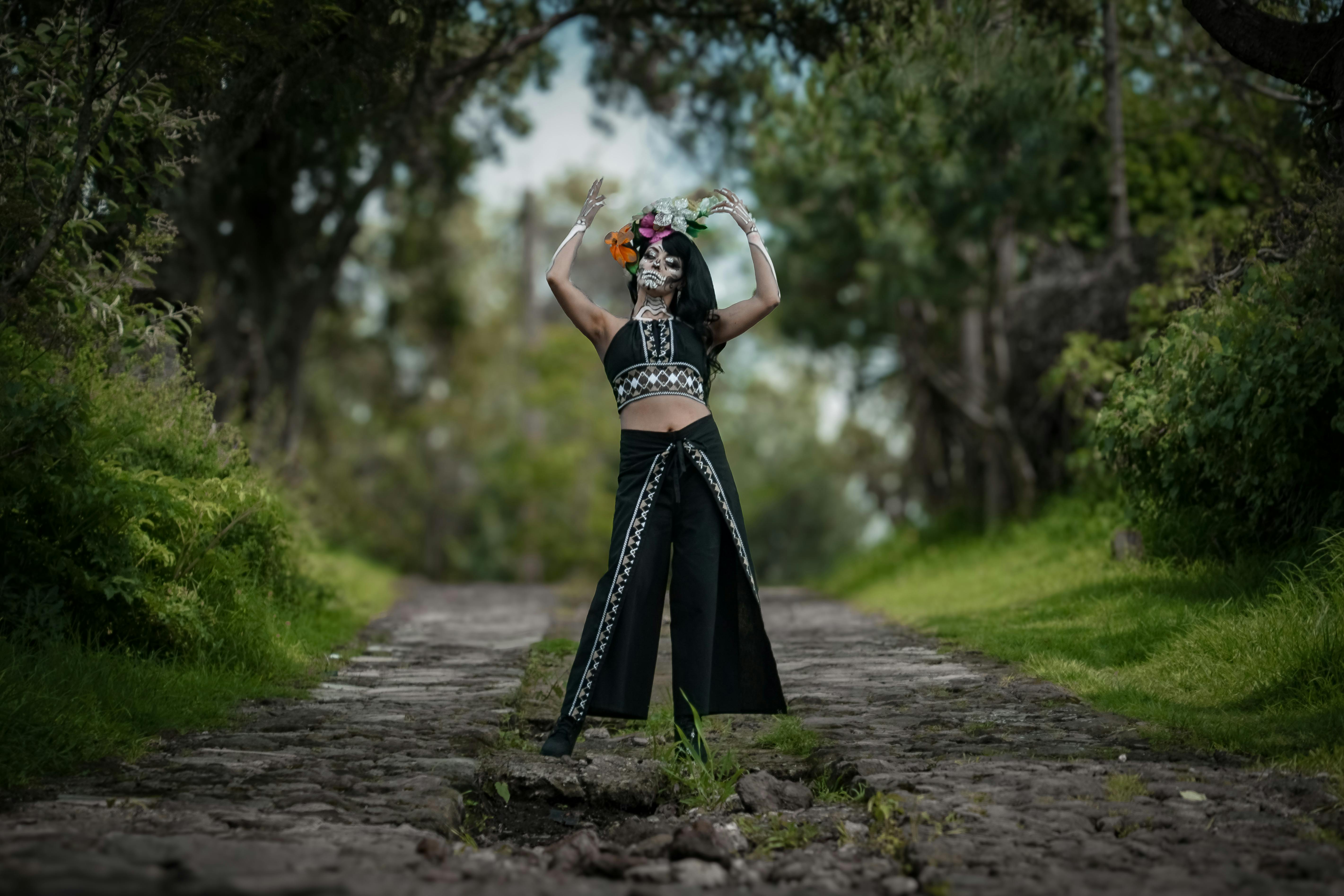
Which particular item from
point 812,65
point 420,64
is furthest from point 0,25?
point 812,65

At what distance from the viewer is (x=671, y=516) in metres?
5.16

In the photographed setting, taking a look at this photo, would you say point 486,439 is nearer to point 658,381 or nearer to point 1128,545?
point 1128,545

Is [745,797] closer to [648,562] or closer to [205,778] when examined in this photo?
[648,562]

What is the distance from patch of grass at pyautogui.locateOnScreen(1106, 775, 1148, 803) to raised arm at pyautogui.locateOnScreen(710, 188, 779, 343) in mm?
2199

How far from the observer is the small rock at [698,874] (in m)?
3.58

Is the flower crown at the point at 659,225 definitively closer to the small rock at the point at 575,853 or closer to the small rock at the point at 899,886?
the small rock at the point at 575,853

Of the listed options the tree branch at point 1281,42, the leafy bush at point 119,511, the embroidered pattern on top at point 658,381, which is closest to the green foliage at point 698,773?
the embroidered pattern on top at point 658,381

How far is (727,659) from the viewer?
5.22m

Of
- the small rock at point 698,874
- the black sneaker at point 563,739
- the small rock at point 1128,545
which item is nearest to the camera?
the small rock at point 698,874

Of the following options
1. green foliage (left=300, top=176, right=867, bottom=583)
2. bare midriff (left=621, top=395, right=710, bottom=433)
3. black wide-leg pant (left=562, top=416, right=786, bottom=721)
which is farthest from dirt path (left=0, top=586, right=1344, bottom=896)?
green foliage (left=300, top=176, right=867, bottom=583)

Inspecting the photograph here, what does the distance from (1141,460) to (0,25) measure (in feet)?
23.2

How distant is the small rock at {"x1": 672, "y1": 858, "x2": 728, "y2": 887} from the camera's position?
3.58 meters

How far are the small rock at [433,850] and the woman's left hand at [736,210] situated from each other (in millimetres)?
2843

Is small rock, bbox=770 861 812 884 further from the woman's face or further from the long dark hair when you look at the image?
the woman's face
